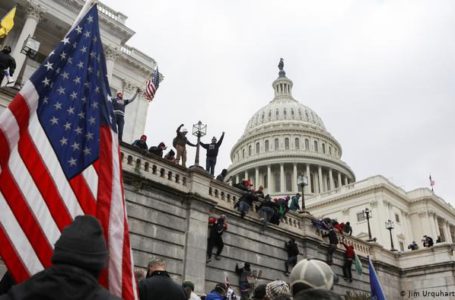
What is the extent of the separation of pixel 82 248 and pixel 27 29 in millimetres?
28388

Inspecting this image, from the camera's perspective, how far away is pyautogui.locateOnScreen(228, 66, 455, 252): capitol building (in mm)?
66000

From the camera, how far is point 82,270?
274cm

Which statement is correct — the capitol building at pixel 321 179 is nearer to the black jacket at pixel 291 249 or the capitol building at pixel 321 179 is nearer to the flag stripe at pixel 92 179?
the black jacket at pixel 291 249

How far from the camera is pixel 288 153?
92.1 meters

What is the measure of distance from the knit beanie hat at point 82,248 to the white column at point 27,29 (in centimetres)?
2627

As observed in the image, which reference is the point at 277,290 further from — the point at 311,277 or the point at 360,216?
the point at 360,216

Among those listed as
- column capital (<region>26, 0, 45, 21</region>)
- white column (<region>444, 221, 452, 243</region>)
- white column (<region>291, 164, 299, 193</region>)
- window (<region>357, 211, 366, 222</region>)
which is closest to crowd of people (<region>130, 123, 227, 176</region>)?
column capital (<region>26, 0, 45, 21</region>)

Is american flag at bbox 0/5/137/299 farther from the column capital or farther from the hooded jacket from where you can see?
the column capital

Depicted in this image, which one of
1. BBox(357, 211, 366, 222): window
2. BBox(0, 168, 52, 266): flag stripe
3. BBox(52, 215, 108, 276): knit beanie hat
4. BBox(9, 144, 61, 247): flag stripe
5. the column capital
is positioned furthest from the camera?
BBox(357, 211, 366, 222): window

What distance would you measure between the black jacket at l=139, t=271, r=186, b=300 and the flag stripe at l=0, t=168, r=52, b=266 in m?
1.63

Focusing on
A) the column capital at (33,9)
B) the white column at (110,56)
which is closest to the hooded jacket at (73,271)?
the column capital at (33,9)

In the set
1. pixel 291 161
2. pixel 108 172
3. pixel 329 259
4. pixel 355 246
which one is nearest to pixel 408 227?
pixel 291 161

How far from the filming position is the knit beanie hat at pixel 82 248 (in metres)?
2.77

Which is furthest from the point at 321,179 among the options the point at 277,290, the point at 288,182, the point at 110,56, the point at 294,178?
the point at 277,290
